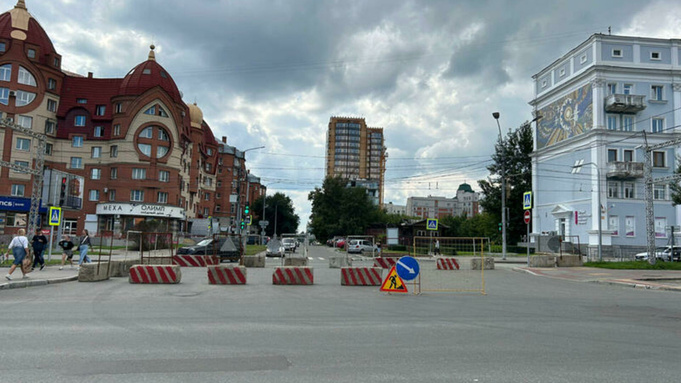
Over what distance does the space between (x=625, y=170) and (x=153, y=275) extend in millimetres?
43222

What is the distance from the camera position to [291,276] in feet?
53.6

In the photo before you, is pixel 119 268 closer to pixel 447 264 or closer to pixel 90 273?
pixel 90 273

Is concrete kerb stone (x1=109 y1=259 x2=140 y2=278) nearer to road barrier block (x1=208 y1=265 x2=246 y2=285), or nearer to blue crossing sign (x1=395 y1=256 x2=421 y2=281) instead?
road barrier block (x1=208 y1=265 x2=246 y2=285)

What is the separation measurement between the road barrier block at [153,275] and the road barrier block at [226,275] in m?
1.26

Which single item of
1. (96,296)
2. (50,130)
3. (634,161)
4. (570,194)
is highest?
(50,130)

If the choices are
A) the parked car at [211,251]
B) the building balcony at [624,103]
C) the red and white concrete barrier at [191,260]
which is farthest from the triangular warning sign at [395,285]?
the building balcony at [624,103]

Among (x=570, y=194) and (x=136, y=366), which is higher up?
(x=570, y=194)

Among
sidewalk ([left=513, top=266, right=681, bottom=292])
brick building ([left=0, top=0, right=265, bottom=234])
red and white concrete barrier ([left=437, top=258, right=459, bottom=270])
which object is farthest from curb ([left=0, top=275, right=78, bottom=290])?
brick building ([left=0, top=0, right=265, bottom=234])

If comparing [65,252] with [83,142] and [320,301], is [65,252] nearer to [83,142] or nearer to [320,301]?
[320,301]

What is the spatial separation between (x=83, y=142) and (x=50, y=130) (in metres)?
3.96

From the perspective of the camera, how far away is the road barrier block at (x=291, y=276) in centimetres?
1628

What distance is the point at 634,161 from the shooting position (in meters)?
45.3

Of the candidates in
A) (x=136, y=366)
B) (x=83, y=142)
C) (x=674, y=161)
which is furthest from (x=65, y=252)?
(x=674, y=161)

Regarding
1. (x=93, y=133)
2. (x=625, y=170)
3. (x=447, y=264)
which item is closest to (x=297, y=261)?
(x=447, y=264)
